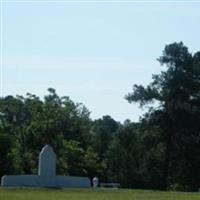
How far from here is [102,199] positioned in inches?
1128

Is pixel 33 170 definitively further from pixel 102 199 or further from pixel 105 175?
pixel 102 199

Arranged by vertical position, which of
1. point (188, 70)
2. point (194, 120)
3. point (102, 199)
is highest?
point (188, 70)

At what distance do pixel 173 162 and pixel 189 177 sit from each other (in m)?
2.31

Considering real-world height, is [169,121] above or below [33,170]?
above

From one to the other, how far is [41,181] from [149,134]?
3015 centimetres

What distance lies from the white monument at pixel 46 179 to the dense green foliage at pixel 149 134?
19.3m

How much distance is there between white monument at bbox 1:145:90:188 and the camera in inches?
1797

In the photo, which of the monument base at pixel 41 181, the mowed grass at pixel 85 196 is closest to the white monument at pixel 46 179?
the monument base at pixel 41 181

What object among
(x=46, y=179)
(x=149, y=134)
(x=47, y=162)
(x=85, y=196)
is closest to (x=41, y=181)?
(x=46, y=179)

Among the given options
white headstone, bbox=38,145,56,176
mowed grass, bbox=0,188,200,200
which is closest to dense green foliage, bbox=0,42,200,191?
white headstone, bbox=38,145,56,176

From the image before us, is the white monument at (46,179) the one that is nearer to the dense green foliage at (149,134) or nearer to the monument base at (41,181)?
the monument base at (41,181)

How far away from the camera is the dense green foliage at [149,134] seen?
2862 inches

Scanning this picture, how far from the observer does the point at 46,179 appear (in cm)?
4656

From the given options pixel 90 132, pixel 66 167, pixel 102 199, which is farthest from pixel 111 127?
pixel 102 199
